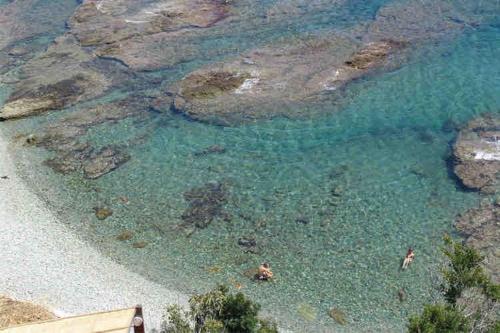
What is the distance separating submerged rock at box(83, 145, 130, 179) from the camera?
119 ft

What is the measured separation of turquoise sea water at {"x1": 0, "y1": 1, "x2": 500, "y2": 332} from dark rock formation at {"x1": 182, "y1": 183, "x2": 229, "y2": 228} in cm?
51

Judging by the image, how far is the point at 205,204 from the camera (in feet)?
108

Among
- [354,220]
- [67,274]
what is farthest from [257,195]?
[67,274]

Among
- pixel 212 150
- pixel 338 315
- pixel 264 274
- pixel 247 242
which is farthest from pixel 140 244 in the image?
pixel 338 315

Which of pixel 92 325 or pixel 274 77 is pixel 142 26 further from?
pixel 92 325

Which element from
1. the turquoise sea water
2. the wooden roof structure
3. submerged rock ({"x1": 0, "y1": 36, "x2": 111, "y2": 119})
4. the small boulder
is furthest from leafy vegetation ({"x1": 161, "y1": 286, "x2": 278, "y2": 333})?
submerged rock ({"x1": 0, "y1": 36, "x2": 111, "y2": 119})

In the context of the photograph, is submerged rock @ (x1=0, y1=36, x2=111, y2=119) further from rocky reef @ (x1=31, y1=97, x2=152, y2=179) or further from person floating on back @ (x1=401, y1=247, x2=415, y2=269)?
person floating on back @ (x1=401, y1=247, x2=415, y2=269)

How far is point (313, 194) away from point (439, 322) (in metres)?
16.4

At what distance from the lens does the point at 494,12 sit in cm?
5762

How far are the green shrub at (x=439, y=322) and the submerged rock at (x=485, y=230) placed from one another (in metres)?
10.5

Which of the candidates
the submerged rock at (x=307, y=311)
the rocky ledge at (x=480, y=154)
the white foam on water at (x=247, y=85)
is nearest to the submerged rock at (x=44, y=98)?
the white foam on water at (x=247, y=85)

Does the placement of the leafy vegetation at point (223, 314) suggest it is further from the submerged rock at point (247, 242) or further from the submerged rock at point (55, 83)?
A: the submerged rock at point (55, 83)

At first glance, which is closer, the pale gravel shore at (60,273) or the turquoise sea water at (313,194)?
the pale gravel shore at (60,273)

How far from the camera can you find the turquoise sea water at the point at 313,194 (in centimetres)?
2667
